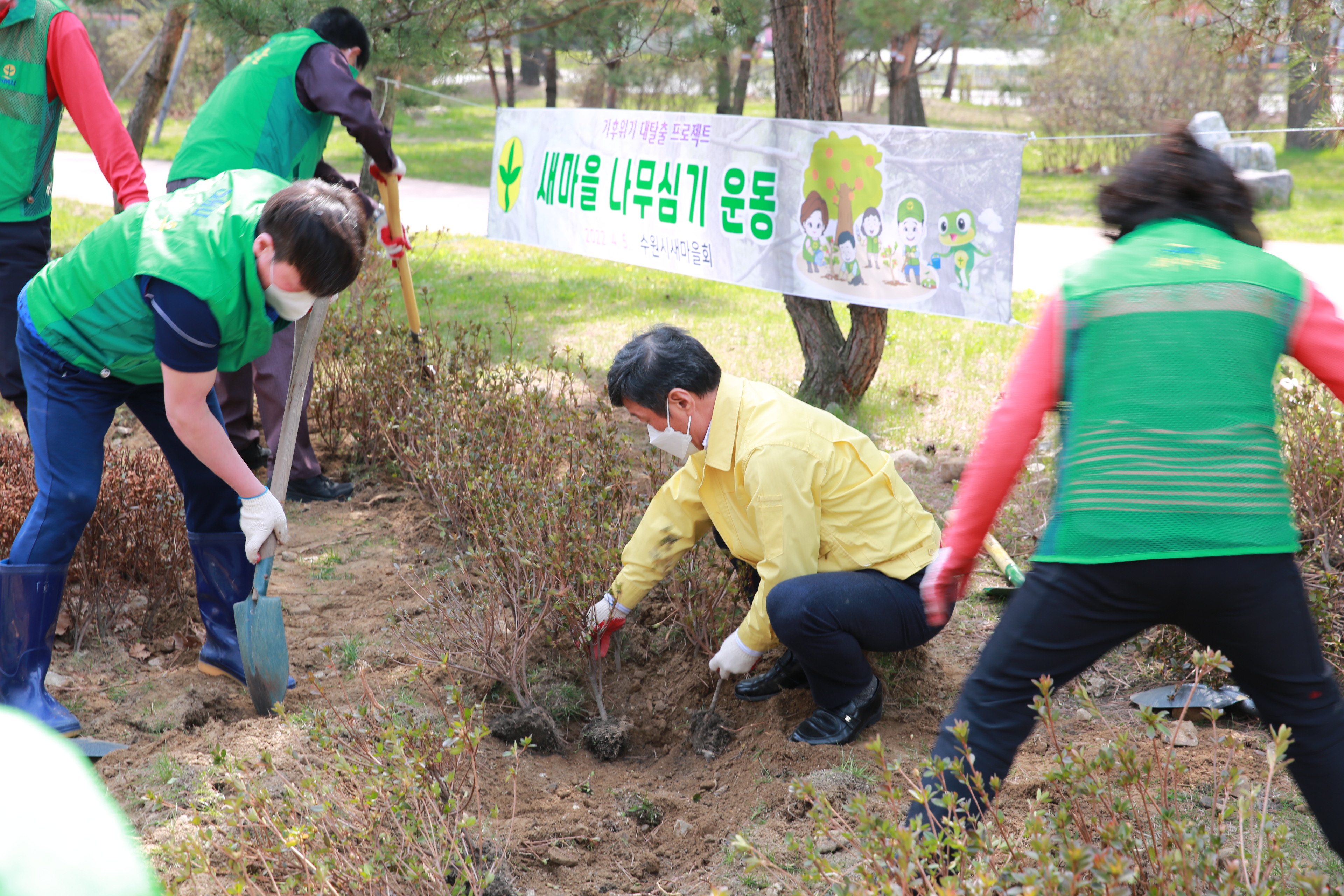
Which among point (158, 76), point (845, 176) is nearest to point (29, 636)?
point (845, 176)

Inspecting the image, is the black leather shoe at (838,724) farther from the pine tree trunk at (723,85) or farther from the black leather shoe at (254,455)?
the pine tree trunk at (723,85)

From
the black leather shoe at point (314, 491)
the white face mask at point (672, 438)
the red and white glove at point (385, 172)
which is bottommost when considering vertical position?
the black leather shoe at point (314, 491)

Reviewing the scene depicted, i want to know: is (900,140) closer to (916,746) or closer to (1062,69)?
(916,746)

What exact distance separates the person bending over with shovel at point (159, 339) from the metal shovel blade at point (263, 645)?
0.17 meters

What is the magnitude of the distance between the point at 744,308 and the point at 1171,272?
19.4ft

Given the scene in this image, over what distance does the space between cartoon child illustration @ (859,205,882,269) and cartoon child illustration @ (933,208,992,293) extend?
266 mm

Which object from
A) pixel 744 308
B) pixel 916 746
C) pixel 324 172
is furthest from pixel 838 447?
pixel 744 308

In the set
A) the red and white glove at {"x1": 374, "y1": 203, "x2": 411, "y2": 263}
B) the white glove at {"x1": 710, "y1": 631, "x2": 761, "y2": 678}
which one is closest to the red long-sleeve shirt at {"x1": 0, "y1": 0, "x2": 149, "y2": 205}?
the red and white glove at {"x1": 374, "y1": 203, "x2": 411, "y2": 263}

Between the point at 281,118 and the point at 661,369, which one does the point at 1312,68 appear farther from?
the point at 281,118

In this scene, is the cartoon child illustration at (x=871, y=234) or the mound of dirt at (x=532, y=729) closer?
the mound of dirt at (x=532, y=729)

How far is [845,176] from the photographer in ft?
14.5

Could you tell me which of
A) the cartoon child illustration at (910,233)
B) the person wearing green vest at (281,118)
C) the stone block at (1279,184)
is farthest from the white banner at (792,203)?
the stone block at (1279,184)

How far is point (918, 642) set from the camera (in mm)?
2602

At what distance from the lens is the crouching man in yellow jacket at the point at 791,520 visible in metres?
2.44
